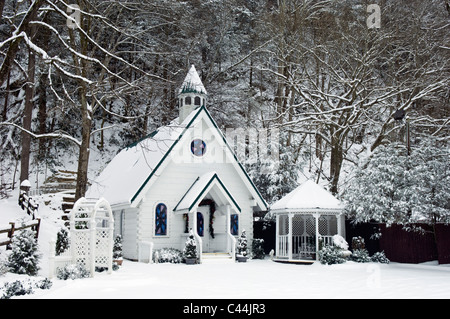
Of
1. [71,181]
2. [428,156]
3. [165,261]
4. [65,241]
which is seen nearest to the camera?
[65,241]

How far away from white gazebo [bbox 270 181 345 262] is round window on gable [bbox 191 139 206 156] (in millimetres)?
4250

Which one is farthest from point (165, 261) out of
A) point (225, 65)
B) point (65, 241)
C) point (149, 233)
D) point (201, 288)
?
point (225, 65)

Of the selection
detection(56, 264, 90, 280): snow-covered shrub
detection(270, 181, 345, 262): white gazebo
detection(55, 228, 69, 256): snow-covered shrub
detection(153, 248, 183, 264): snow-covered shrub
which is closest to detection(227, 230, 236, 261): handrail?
detection(270, 181, 345, 262): white gazebo

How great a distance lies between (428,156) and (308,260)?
6423 millimetres

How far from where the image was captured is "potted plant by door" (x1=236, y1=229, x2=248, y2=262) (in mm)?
20516

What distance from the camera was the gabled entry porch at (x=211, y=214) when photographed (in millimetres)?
20000

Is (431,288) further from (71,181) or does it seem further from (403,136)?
(71,181)

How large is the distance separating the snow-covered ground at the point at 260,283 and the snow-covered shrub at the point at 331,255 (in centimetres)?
64

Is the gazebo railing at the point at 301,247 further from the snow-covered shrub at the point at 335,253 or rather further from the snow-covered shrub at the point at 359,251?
the snow-covered shrub at the point at 359,251

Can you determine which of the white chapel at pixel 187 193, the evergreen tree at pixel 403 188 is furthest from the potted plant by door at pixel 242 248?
the evergreen tree at pixel 403 188

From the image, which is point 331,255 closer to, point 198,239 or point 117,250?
point 198,239

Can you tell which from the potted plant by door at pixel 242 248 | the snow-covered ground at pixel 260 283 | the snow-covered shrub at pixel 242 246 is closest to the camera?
the snow-covered ground at pixel 260 283

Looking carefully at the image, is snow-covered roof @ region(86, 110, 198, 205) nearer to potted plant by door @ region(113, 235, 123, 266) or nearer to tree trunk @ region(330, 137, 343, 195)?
potted plant by door @ region(113, 235, 123, 266)

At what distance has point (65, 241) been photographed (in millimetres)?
16078
